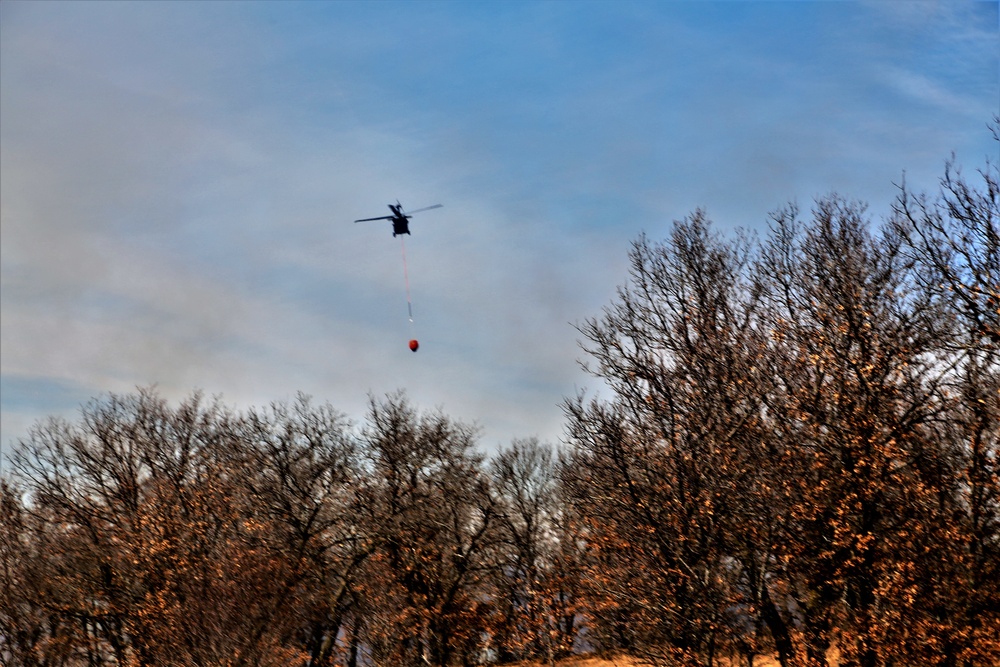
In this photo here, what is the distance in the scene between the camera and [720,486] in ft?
87.2

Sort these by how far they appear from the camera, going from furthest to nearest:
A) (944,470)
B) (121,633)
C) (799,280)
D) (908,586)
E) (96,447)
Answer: (96,447) < (121,633) < (799,280) < (944,470) < (908,586)

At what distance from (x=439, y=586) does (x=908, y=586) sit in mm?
26743

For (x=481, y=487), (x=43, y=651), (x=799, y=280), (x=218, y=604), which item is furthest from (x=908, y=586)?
(x=43, y=651)

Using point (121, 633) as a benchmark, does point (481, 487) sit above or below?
above

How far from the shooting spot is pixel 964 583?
2688 centimetres

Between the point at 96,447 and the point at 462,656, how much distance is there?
72.9ft

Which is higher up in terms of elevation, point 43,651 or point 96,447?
point 96,447

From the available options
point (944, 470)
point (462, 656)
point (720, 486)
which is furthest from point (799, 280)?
point (462, 656)

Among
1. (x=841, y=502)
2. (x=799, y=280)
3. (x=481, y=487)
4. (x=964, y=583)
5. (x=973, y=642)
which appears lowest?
(x=973, y=642)

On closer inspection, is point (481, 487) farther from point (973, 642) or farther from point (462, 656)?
point (973, 642)

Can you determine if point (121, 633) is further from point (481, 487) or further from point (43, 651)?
point (481, 487)

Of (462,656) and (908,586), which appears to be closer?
(908,586)

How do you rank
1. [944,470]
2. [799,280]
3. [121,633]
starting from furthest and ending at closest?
[121,633] < [799,280] < [944,470]

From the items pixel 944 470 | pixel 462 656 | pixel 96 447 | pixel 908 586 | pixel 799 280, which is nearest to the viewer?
pixel 908 586
